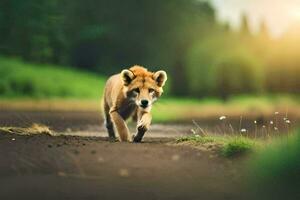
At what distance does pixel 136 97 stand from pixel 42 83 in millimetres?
26298

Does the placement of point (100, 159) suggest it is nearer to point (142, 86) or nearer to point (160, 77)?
point (142, 86)

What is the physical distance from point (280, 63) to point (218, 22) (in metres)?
11.2

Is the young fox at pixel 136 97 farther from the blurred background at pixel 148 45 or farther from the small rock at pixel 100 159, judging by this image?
the blurred background at pixel 148 45

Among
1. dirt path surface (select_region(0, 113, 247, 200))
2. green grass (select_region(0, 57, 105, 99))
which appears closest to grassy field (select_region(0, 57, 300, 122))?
green grass (select_region(0, 57, 105, 99))

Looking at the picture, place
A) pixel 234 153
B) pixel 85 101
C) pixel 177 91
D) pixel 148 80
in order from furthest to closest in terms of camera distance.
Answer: pixel 177 91, pixel 85 101, pixel 148 80, pixel 234 153

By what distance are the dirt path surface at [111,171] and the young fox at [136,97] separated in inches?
25.9

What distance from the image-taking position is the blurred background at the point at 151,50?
44.9m

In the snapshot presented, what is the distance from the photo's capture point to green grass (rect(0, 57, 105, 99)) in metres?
37.7

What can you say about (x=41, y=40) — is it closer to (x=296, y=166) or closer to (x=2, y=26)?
(x=2, y=26)

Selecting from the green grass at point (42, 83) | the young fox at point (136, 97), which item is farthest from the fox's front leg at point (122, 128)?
the green grass at point (42, 83)

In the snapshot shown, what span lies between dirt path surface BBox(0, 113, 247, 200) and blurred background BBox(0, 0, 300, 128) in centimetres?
2922

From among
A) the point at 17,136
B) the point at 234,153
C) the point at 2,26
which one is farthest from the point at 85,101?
the point at 234,153

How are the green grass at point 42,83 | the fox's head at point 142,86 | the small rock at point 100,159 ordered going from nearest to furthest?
the small rock at point 100,159 < the fox's head at point 142,86 < the green grass at point 42,83

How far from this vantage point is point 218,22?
64938 mm
